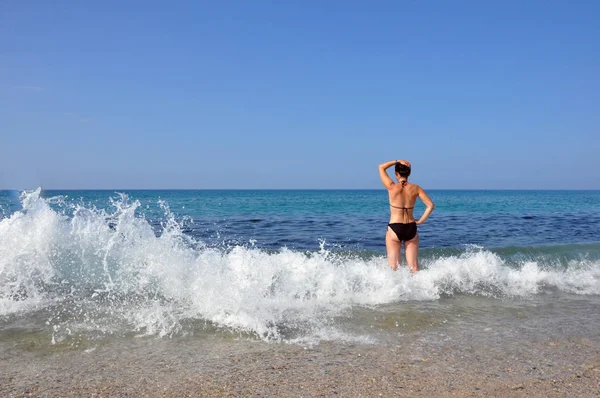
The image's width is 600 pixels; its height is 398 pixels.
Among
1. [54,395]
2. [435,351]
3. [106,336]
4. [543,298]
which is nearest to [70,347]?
[106,336]

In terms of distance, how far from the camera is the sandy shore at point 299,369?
3557 mm

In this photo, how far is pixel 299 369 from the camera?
13.0ft

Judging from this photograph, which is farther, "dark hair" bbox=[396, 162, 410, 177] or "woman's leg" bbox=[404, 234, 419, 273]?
"woman's leg" bbox=[404, 234, 419, 273]

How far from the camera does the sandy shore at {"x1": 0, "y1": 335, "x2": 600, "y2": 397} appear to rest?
3557 millimetres

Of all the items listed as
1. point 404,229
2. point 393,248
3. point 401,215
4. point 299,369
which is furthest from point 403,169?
point 299,369

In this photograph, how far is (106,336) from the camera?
15.9 ft

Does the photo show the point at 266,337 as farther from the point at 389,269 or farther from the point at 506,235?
the point at 506,235

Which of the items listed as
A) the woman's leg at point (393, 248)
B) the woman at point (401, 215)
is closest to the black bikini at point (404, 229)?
the woman at point (401, 215)

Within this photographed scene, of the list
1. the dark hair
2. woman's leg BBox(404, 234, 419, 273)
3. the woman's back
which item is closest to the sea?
woman's leg BBox(404, 234, 419, 273)

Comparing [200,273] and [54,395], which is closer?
[54,395]

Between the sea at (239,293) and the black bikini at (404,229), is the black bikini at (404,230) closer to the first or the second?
the black bikini at (404,229)

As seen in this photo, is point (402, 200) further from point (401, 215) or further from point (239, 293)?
point (239, 293)

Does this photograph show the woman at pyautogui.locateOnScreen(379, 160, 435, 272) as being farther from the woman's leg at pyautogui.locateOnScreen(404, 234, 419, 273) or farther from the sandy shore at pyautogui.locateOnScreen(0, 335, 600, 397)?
the sandy shore at pyautogui.locateOnScreen(0, 335, 600, 397)

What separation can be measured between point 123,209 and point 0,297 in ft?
7.63
